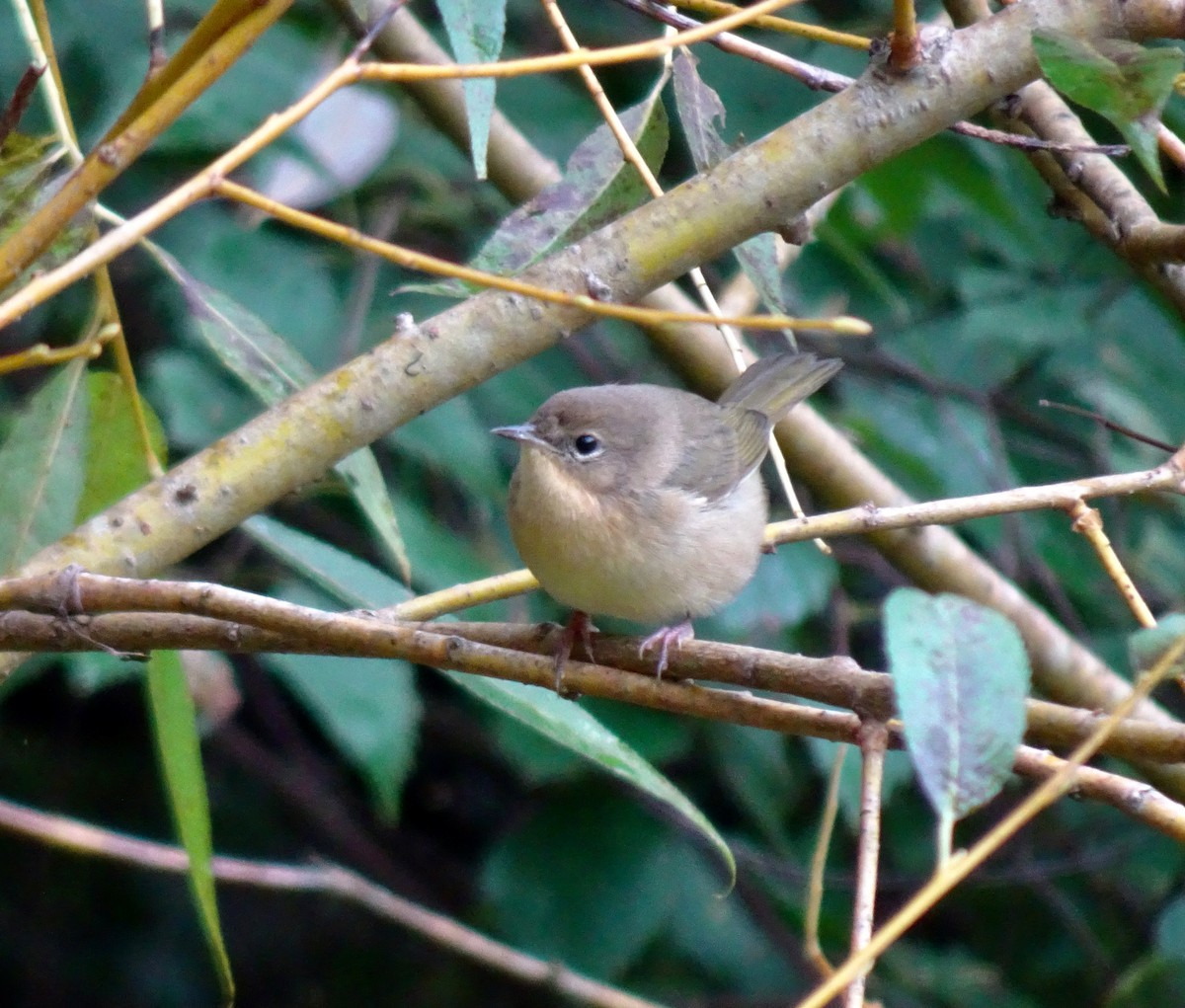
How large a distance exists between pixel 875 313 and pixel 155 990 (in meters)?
3.69

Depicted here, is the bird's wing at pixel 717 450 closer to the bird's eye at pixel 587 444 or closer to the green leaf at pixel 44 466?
the bird's eye at pixel 587 444

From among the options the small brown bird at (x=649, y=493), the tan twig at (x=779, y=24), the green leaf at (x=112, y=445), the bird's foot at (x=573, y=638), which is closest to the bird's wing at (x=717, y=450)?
the small brown bird at (x=649, y=493)

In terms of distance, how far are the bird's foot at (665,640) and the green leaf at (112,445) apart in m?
0.82

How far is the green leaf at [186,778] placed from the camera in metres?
1.90

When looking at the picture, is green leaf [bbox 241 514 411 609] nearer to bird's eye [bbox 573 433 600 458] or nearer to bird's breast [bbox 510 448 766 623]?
bird's breast [bbox 510 448 766 623]

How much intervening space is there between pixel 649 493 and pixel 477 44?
4.45 feet

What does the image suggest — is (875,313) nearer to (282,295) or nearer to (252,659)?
(282,295)

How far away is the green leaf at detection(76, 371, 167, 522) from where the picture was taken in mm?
2131

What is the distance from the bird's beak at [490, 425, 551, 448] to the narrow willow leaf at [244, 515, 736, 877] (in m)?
0.79

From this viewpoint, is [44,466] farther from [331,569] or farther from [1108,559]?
[1108,559]

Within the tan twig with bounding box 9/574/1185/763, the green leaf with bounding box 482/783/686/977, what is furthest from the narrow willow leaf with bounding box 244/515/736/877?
the green leaf with bounding box 482/783/686/977

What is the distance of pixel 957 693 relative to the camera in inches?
49.6

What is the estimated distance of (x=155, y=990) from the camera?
5.29m

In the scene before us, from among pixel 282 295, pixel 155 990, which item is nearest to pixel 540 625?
pixel 282 295
